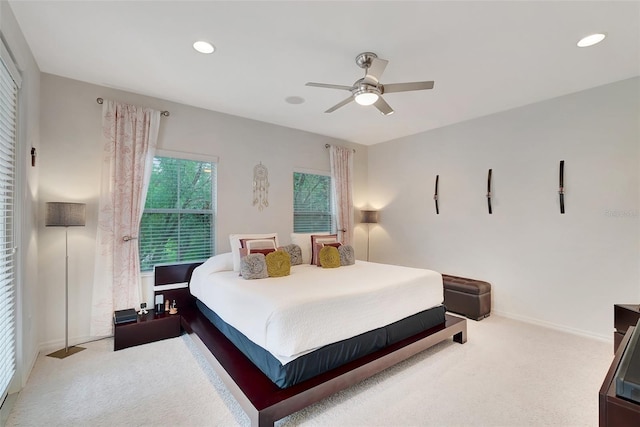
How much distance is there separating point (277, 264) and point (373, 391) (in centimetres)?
151

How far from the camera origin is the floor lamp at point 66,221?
8.81ft

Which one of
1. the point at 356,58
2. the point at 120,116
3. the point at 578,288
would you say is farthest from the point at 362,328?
the point at 120,116

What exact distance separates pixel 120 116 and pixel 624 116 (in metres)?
5.44

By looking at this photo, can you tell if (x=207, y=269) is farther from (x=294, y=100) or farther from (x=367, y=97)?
(x=367, y=97)

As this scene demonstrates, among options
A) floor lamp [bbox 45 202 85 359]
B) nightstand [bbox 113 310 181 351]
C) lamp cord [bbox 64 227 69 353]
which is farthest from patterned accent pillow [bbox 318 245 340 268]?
lamp cord [bbox 64 227 69 353]

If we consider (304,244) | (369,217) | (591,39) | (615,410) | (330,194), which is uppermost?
(591,39)

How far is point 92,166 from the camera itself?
3176 millimetres

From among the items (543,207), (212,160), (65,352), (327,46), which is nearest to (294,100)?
(327,46)

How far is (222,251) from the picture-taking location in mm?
4020

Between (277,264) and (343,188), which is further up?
(343,188)

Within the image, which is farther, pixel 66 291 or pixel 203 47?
pixel 66 291

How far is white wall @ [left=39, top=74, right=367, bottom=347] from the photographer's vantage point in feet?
9.71

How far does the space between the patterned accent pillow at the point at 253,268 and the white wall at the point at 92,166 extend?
1132 mm

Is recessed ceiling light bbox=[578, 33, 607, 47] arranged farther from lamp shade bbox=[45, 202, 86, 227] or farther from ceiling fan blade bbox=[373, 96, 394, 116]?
lamp shade bbox=[45, 202, 86, 227]
